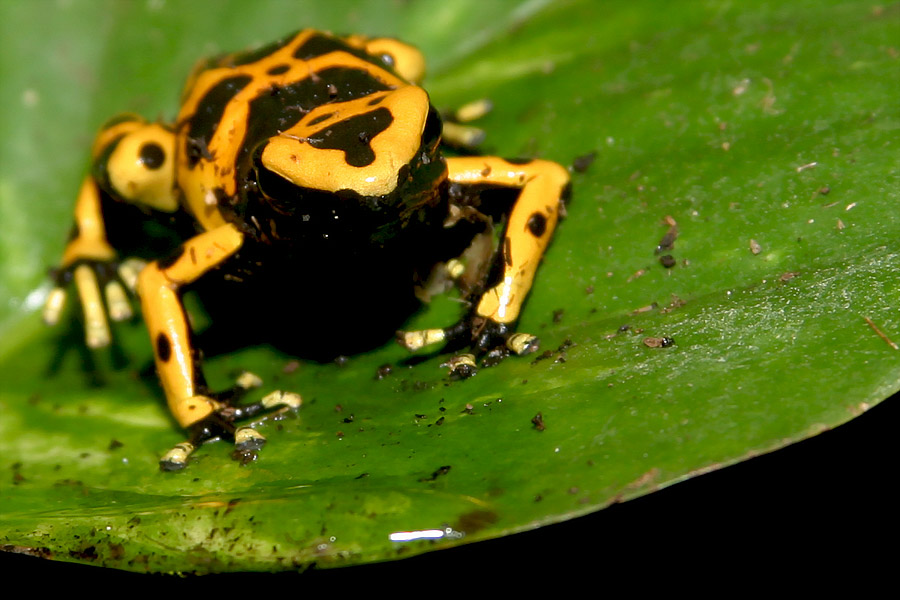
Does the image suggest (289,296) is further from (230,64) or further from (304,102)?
(230,64)

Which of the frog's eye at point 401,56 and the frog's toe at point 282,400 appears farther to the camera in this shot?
the frog's eye at point 401,56

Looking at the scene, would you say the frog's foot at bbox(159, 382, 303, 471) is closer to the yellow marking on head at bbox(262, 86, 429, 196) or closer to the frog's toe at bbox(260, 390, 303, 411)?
the frog's toe at bbox(260, 390, 303, 411)

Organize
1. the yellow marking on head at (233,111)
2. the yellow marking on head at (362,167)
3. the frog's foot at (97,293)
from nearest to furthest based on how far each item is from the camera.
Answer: the yellow marking on head at (362,167) < the yellow marking on head at (233,111) < the frog's foot at (97,293)

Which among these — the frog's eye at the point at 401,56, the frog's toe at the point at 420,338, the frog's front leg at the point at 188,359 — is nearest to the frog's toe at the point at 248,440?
the frog's front leg at the point at 188,359

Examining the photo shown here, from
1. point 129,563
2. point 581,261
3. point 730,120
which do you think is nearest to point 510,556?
point 581,261

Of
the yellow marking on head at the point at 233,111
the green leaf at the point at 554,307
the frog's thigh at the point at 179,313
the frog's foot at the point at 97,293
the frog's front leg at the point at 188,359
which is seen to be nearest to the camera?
the green leaf at the point at 554,307

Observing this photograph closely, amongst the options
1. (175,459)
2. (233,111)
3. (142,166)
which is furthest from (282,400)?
(142,166)

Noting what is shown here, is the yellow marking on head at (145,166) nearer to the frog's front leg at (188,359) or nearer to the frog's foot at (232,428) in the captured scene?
the frog's front leg at (188,359)
